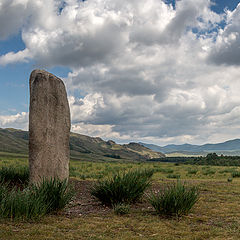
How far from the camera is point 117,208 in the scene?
848 cm

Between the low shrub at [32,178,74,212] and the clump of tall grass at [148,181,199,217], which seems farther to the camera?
the clump of tall grass at [148,181,199,217]

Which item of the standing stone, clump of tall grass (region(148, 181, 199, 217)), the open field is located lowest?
the open field

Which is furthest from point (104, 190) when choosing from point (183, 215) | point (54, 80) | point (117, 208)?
point (54, 80)

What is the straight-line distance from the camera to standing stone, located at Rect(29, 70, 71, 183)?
10375 mm

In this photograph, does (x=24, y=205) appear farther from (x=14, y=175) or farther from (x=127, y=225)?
(x=14, y=175)

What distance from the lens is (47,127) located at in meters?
10.6

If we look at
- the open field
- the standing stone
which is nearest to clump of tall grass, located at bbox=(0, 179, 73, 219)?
the open field

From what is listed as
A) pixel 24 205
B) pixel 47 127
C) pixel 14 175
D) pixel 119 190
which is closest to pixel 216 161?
pixel 14 175

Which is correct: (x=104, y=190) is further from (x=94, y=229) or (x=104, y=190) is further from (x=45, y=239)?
(x=45, y=239)

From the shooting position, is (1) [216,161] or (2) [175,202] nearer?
(2) [175,202]

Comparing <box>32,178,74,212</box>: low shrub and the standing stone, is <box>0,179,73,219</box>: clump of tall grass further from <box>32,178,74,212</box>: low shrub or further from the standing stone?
the standing stone

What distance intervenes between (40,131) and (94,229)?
5.00 m

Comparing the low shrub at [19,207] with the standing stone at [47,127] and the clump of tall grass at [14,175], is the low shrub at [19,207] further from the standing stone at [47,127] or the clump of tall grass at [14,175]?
the clump of tall grass at [14,175]

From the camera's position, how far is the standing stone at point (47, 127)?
1038 cm
